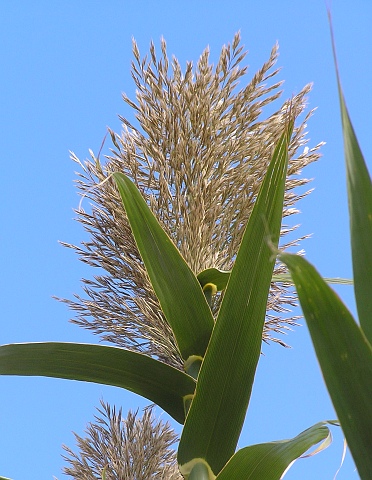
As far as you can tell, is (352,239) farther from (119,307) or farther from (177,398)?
(119,307)

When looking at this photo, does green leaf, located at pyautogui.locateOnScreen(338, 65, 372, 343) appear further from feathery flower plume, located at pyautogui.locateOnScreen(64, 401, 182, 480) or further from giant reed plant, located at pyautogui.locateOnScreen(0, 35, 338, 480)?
feathery flower plume, located at pyautogui.locateOnScreen(64, 401, 182, 480)

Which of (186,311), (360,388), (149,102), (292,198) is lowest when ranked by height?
(360,388)

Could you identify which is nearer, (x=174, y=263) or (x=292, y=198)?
(x=174, y=263)

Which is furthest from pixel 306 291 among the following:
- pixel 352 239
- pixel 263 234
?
pixel 263 234

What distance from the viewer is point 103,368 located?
2.19 feet

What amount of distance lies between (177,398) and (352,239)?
375 millimetres

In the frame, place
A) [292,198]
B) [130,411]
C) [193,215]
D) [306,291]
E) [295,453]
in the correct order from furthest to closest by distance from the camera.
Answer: [130,411]
[292,198]
[193,215]
[295,453]
[306,291]

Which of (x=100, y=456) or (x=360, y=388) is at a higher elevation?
(x=100, y=456)

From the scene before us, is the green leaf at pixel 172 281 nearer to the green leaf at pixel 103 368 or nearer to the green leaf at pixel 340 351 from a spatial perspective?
the green leaf at pixel 103 368

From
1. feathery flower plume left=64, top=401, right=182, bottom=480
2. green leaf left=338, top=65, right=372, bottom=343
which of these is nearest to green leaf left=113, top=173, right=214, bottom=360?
green leaf left=338, top=65, right=372, bottom=343

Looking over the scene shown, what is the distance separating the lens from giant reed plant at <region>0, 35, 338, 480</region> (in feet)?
1.87

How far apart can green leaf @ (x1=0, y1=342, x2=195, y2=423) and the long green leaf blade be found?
0.33 m

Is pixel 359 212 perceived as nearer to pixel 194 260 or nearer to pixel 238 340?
pixel 238 340

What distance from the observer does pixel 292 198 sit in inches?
44.9
